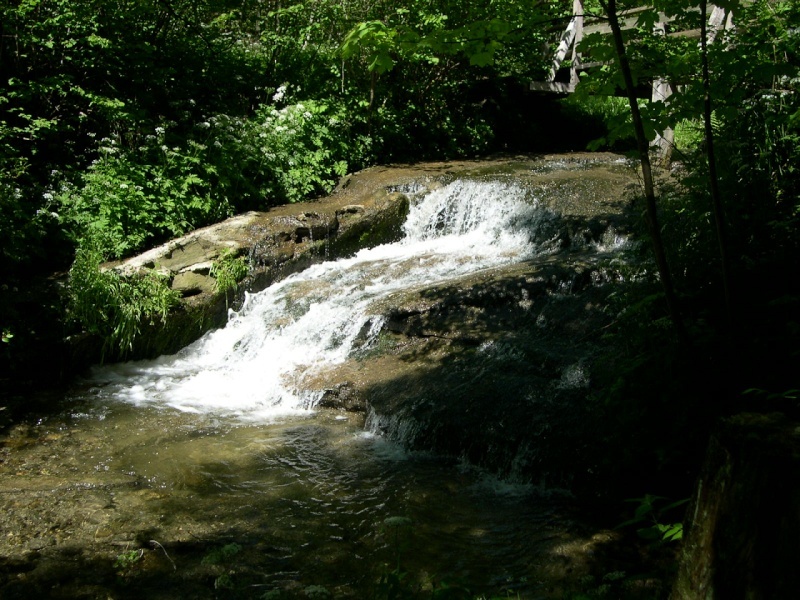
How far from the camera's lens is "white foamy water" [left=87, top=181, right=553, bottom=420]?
7.34m

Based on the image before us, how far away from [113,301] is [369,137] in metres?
6.18

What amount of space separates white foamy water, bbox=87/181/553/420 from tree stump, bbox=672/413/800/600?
16.8 feet

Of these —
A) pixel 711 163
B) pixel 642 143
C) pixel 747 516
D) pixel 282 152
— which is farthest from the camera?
pixel 282 152

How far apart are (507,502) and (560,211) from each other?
5.48 meters

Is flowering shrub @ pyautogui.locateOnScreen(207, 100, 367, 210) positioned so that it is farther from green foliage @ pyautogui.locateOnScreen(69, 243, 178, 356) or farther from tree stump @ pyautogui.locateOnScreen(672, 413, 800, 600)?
tree stump @ pyautogui.locateOnScreen(672, 413, 800, 600)

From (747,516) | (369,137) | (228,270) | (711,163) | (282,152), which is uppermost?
(369,137)

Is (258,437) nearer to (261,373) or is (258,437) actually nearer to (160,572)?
(261,373)

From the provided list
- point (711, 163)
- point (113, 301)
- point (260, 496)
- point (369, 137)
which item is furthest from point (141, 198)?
point (711, 163)

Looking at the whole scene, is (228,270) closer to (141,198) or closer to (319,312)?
(319,312)

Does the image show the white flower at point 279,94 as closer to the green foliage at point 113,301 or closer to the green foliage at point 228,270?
the green foliage at point 228,270

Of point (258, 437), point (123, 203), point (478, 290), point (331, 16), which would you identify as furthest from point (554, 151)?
point (258, 437)

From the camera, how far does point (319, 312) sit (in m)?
8.34

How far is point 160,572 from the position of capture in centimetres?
392

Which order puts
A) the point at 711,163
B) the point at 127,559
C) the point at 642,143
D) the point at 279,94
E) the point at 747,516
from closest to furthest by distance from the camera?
1. the point at 747,516
2. the point at 642,143
3. the point at 711,163
4. the point at 127,559
5. the point at 279,94
